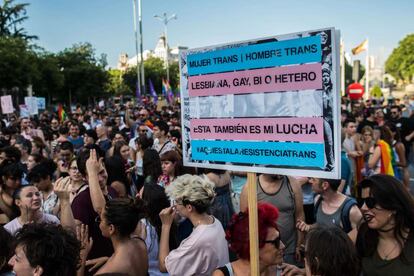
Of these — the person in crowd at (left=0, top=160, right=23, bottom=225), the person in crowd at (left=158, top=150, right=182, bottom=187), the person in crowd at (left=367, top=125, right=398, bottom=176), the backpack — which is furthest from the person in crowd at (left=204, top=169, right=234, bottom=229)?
the person in crowd at (left=367, top=125, right=398, bottom=176)

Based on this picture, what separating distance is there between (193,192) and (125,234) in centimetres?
59

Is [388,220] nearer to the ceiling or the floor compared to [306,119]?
nearer to the floor

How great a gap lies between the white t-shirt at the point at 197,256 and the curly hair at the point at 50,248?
82 centimetres

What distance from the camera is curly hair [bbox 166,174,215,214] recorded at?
10.9 ft

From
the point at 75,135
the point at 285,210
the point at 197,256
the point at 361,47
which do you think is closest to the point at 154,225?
the point at 197,256

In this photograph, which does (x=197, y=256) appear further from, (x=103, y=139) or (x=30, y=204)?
(x=103, y=139)

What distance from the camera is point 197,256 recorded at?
3.08 meters

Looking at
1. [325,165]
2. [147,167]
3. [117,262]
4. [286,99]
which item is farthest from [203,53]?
[147,167]

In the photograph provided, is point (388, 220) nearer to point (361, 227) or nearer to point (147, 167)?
point (361, 227)

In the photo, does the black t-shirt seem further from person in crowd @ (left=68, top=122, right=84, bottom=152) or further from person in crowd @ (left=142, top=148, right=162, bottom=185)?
person in crowd @ (left=68, top=122, right=84, bottom=152)

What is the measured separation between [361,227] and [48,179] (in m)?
3.54

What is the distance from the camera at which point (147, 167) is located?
557 cm

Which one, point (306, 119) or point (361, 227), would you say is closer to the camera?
point (306, 119)

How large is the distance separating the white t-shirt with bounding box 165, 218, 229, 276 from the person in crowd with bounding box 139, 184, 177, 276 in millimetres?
470
